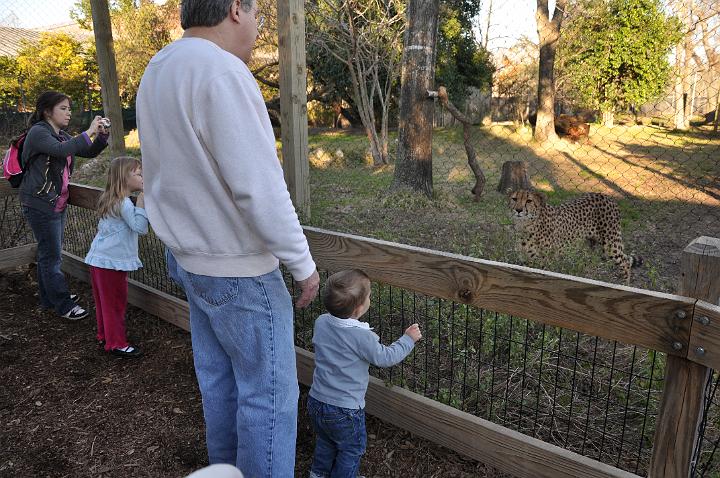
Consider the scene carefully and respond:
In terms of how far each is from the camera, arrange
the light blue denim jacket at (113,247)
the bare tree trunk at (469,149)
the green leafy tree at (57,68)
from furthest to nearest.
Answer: the green leafy tree at (57,68) < the bare tree trunk at (469,149) < the light blue denim jacket at (113,247)

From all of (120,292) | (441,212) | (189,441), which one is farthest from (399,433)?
(441,212)

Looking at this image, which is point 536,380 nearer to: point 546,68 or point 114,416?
point 114,416

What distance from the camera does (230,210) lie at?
5.32ft

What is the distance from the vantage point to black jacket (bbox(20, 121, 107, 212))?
373cm

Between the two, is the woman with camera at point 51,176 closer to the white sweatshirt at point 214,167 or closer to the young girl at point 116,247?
the young girl at point 116,247

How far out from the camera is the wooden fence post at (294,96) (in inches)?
135

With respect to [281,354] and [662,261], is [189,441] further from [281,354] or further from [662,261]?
[662,261]

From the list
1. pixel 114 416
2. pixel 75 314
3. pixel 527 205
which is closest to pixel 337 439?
pixel 114 416

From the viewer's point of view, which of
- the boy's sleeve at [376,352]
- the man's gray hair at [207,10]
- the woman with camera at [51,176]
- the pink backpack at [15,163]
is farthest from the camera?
the pink backpack at [15,163]

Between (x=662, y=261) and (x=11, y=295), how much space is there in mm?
6131

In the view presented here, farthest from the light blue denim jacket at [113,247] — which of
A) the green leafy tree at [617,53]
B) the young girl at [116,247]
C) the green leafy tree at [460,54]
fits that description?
the green leafy tree at [460,54]

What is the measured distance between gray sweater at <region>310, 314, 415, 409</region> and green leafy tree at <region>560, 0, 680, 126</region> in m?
8.20

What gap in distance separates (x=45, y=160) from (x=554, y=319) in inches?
146

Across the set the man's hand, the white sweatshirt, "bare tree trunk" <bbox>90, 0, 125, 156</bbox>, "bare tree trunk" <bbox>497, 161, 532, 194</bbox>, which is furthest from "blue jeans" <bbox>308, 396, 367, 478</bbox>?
"bare tree trunk" <bbox>497, 161, 532, 194</bbox>
